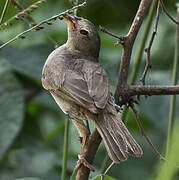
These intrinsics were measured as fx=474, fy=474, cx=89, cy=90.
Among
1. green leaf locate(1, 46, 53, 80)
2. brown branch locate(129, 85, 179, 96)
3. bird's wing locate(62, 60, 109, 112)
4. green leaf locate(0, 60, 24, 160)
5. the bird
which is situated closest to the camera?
brown branch locate(129, 85, 179, 96)

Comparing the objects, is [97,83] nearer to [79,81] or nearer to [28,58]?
[79,81]

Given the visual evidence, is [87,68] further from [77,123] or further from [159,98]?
[159,98]

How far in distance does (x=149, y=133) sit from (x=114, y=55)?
844mm

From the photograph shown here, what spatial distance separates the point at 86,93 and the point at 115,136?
40 centimetres

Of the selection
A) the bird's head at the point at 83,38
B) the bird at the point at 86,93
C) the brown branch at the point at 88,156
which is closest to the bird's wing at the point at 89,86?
the bird at the point at 86,93

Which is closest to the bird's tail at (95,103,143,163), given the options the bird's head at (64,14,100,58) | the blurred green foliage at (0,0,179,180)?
the blurred green foliage at (0,0,179,180)

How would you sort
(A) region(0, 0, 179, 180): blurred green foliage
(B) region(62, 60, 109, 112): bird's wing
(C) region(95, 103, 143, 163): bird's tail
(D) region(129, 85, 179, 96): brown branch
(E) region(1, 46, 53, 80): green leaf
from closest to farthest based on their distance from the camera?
1. (D) region(129, 85, 179, 96): brown branch
2. (C) region(95, 103, 143, 163): bird's tail
3. (B) region(62, 60, 109, 112): bird's wing
4. (A) region(0, 0, 179, 180): blurred green foliage
5. (E) region(1, 46, 53, 80): green leaf

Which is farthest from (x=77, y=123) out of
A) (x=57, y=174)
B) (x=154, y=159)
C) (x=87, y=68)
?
(x=154, y=159)

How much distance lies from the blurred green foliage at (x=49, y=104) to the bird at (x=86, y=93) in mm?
356

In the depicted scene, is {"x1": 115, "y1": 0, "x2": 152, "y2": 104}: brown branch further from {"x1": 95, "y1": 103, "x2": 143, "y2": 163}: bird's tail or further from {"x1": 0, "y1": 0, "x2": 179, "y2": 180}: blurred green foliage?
{"x1": 0, "y1": 0, "x2": 179, "y2": 180}: blurred green foliage

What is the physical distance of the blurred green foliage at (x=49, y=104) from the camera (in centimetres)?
362

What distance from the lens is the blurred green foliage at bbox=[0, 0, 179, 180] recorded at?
3625 mm

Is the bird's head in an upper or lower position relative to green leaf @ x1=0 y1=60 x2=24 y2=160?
upper

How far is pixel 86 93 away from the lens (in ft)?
9.18
